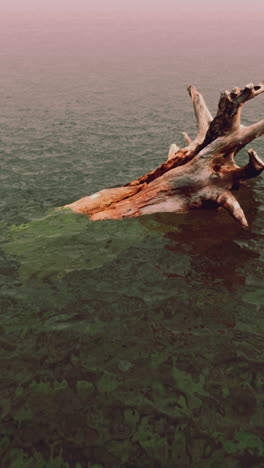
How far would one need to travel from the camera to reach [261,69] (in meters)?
50.2

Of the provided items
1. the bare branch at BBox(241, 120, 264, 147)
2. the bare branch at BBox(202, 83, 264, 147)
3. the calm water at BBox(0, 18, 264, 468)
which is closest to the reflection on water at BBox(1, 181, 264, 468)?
the calm water at BBox(0, 18, 264, 468)

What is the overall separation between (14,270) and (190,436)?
7.62 meters

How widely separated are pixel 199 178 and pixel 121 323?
22.5 feet

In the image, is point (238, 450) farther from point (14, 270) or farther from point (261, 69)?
point (261, 69)

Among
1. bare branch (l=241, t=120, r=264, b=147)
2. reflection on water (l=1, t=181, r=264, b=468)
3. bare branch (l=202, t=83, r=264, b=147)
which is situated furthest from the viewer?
bare branch (l=241, t=120, r=264, b=147)

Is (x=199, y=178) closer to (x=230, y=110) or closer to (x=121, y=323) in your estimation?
(x=230, y=110)

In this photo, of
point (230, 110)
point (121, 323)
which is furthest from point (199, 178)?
point (121, 323)

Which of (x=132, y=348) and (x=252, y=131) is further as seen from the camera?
(x=252, y=131)

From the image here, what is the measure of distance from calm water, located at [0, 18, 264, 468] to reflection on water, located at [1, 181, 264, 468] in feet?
0.09

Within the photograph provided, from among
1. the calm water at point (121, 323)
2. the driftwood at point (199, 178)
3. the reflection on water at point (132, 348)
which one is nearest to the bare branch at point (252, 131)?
the driftwood at point (199, 178)

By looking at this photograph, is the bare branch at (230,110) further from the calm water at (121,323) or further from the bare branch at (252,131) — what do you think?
the calm water at (121,323)

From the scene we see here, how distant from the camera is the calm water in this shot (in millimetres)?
7805

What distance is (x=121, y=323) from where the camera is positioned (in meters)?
10.6

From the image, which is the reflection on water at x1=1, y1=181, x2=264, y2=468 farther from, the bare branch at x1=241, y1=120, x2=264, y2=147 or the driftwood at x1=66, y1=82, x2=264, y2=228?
the bare branch at x1=241, y1=120, x2=264, y2=147
